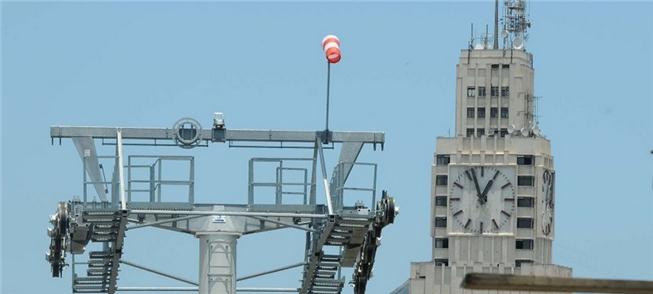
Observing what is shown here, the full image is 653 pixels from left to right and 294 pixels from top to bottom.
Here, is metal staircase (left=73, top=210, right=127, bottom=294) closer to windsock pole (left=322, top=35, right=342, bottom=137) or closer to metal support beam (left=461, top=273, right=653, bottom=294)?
windsock pole (left=322, top=35, right=342, bottom=137)

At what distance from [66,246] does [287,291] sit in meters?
5.02

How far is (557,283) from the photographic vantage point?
100 feet

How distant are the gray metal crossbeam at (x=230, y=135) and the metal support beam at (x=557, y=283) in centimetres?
2710

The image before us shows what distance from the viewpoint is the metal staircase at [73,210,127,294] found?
55.3 m

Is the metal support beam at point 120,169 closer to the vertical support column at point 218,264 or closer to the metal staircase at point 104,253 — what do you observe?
the metal staircase at point 104,253

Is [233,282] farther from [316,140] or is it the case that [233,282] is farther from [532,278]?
[532,278]

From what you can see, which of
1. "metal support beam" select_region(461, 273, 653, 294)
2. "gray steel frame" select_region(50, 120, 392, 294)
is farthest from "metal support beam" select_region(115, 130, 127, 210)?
"metal support beam" select_region(461, 273, 653, 294)

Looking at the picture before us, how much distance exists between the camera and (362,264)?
57.2m

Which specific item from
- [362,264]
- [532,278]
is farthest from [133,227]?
[532,278]

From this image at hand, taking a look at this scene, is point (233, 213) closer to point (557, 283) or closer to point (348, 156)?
point (348, 156)

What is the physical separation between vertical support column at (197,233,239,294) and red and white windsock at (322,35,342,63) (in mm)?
7489

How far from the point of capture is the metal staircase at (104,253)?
55281 mm

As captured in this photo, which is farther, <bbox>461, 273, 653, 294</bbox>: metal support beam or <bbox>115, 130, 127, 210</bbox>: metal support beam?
<bbox>115, 130, 127, 210</bbox>: metal support beam

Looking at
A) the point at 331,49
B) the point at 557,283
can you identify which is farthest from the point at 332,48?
the point at 557,283
